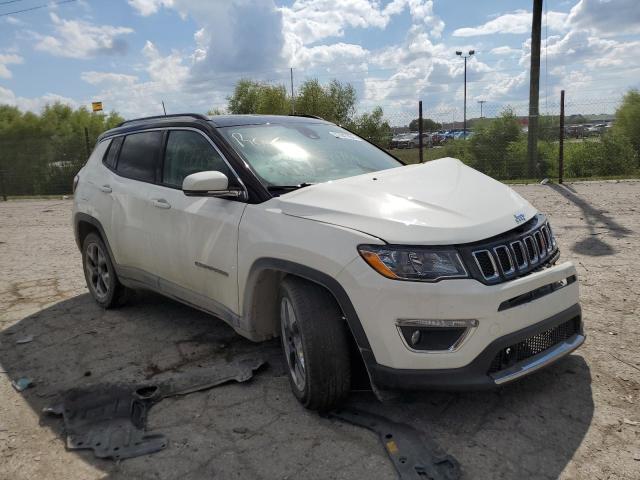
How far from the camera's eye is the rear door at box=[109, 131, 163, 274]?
4.55 metres

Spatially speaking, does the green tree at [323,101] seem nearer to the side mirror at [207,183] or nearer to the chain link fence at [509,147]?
the chain link fence at [509,147]

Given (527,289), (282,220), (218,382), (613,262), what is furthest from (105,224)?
(613,262)

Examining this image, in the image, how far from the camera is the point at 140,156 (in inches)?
189

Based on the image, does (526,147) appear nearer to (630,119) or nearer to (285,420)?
(630,119)

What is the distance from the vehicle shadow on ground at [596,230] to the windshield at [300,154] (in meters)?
3.16

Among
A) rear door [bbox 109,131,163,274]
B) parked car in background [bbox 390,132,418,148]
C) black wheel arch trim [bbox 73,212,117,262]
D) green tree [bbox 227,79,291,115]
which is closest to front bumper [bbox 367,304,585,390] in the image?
rear door [bbox 109,131,163,274]

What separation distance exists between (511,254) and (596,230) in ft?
16.9

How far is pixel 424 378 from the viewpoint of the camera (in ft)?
9.08

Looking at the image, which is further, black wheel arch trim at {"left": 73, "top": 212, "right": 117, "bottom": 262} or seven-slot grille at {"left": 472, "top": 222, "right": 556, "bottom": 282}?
black wheel arch trim at {"left": 73, "top": 212, "right": 117, "bottom": 262}

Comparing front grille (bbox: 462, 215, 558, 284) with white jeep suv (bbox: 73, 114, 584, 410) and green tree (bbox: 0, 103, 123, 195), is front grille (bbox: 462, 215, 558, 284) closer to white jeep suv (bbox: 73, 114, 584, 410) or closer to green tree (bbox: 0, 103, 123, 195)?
white jeep suv (bbox: 73, 114, 584, 410)

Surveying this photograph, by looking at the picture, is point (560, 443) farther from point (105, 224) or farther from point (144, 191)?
point (105, 224)

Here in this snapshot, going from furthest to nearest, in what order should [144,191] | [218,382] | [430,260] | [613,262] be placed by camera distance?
[613,262] → [144,191] → [218,382] → [430,260]

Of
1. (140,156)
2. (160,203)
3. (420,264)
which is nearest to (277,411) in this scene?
(420,264)

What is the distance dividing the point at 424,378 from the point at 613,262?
391 centimetres
